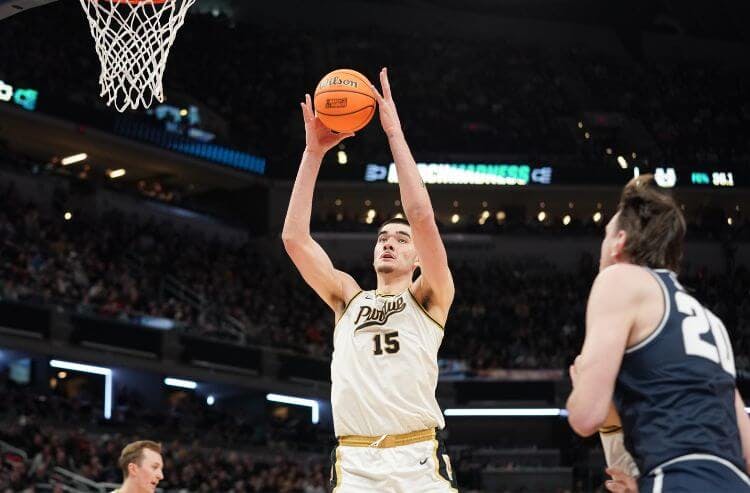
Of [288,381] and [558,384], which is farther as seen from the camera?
[558,384]

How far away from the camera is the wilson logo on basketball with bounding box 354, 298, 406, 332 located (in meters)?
6.31

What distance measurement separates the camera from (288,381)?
30938 mm

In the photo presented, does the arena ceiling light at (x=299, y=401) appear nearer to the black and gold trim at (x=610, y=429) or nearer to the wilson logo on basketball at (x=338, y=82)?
the wilson logo on basketball at (x=338, y=82)

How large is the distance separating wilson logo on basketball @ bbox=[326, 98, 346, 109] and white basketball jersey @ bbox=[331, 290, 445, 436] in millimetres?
1210

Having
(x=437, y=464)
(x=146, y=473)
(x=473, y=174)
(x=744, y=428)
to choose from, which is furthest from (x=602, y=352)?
(x=473, y=174)

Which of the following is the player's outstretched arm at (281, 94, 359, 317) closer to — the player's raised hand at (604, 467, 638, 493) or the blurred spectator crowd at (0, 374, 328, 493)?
the player's raised hand at (604, 467, 638, 493)

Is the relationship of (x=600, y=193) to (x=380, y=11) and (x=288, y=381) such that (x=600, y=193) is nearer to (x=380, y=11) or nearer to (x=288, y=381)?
(x=380, y=11)

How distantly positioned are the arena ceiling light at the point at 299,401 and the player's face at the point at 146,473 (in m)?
23.5

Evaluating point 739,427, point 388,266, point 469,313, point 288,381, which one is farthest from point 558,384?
point 739,427

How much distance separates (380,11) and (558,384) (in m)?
19.7

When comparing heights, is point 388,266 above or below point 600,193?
below

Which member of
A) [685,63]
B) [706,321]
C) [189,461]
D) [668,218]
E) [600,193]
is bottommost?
[189,461]

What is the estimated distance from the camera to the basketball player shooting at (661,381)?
3707 mm

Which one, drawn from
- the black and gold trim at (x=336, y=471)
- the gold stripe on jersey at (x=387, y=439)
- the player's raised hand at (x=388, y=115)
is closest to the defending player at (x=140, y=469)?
the black and gold trim at (x=336, y=471)
